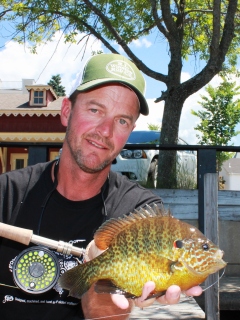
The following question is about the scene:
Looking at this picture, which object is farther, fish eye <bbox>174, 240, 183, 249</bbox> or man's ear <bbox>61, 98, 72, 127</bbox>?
man's ear <bbox>61, 98, 72, 127</bbox>

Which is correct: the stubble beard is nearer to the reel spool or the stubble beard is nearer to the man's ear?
the man's ear

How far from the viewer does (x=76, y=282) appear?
1.70 m

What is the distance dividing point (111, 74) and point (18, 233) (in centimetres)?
94

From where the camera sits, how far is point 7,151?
23906mm

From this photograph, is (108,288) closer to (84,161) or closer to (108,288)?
(108,288)

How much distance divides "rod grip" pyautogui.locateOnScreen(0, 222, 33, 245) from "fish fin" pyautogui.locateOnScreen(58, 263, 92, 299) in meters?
0.33

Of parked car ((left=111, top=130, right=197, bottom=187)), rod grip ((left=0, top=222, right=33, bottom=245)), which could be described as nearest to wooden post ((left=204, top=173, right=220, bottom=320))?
rod grip ((left=0, top=222, right=33, bottom=245))

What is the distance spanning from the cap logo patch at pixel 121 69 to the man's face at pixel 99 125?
0.20ft

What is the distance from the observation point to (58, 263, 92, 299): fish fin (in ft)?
5.57

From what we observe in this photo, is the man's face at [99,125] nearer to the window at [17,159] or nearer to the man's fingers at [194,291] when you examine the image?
the man's fingers at [194,291]

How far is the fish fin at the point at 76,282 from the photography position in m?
1.70

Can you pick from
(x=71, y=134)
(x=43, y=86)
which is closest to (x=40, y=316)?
Result: (x=71, y=134)

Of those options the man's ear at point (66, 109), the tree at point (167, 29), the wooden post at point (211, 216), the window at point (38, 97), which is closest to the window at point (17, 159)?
the window at point (38, 97)

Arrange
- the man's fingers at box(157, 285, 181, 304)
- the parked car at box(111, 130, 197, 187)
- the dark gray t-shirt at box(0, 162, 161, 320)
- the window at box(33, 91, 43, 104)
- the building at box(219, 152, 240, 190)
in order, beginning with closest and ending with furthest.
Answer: the man's fingers at box(157, 285, 181, 304), the dark gray t-shirt at box(0, 162, 161, 320), the parked car at box(111, 130, 197, 187), the window at box(33, 91, 43, 104), the building at box(219, 152, 240, 190)
